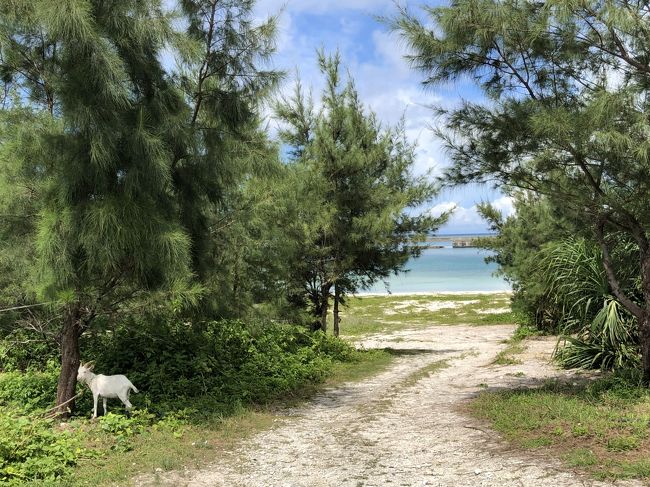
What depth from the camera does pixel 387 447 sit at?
546 cm

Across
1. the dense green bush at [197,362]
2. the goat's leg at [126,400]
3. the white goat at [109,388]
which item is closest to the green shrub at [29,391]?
the dense green bush at [197,362]

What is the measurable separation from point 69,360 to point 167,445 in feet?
6.48

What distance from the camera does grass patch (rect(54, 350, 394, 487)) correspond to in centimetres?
464

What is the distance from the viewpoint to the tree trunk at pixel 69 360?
21.2 feet

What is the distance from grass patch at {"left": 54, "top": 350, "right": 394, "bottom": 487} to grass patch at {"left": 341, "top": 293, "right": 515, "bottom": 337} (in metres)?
13.5

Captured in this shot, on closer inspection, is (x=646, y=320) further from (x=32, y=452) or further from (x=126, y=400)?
(x=32, y=452)

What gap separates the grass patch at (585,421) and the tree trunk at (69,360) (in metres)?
4.92

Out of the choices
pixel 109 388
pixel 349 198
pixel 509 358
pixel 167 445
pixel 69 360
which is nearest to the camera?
pixel 167 445

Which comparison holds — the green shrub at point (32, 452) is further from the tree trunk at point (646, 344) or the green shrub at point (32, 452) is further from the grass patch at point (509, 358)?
the grass patch at point (509, 358)

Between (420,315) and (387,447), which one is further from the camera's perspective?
(420,315)

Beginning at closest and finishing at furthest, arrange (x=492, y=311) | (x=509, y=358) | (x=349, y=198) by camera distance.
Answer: (x=509, y=358) → (x=349, y=198) → (x=492, y=311)

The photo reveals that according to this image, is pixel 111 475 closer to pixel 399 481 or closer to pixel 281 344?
pixel 399 481

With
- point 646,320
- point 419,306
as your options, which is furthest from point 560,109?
point 419,306

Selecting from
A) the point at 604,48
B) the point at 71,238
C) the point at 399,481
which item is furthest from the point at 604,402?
the point at 71,238
